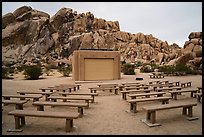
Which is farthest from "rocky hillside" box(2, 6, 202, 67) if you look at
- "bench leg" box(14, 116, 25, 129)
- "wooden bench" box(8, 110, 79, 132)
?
"wooden bench" box(8, 110, 79, 132)

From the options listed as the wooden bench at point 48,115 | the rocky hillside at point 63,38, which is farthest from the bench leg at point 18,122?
the rocky hillside at point 63,38

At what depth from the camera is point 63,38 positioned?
69.2 metres

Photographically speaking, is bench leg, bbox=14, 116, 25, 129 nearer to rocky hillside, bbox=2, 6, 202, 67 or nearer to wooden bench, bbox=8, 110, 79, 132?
wooden bench, bbox=8, 110, 79, 132

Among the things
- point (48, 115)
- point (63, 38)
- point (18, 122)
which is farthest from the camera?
point (63, 38)

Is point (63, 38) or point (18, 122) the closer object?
point (18, 122)

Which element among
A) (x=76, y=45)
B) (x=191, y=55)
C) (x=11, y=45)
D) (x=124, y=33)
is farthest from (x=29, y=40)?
(x=191, y=55)

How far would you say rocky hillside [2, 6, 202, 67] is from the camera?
63.5 m

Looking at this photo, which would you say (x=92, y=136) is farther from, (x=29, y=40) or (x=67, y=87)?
(x=29, y=40)

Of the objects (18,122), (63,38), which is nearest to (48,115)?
(18,122)

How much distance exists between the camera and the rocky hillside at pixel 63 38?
63469 millimetres

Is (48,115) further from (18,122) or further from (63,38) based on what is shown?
(63,38)

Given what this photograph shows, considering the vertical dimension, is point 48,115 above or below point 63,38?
below

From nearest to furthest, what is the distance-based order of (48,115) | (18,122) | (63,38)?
(48,115), (18,122), (63,38)

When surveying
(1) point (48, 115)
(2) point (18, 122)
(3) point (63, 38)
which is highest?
(3) point (63, 38)
